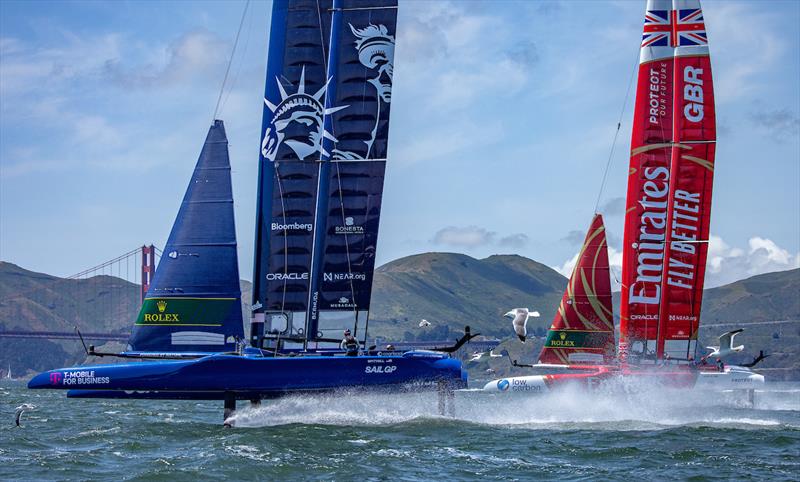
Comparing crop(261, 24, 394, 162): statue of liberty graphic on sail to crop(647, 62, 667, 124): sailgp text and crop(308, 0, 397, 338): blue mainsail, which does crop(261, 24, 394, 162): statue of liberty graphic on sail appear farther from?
crop(647, 62, 667, 124): sailgp text

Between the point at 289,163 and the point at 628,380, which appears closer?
the point at 289,163

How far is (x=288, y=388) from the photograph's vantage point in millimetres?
21047

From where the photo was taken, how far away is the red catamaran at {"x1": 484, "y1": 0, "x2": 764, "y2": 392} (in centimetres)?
3000

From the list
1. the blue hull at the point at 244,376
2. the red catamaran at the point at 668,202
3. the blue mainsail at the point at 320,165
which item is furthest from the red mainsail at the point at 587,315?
the blue hull at the point at 244,376

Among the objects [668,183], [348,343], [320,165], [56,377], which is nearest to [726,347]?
[668,183]

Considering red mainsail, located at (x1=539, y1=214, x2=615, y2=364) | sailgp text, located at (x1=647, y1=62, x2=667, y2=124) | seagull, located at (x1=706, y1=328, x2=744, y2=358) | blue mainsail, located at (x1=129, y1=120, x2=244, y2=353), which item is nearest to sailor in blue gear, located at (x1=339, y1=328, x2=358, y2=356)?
blue mainsail, located at (x1=129, y1=120, x2=244, y2=353)

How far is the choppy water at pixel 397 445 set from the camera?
16353mm

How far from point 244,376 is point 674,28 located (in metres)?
16.0

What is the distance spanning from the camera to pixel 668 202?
98.8 ft

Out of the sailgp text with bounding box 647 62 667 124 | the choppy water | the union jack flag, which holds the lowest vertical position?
the choppy water

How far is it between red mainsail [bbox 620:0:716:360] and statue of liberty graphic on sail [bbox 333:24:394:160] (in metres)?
9.55

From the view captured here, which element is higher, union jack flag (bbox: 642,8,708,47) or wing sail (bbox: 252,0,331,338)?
union jack flag (bbox: 642,8,708,47)

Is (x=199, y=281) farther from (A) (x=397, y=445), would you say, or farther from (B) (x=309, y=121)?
(A) (x=397, y=445)

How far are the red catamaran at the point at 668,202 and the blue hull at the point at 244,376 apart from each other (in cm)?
937
